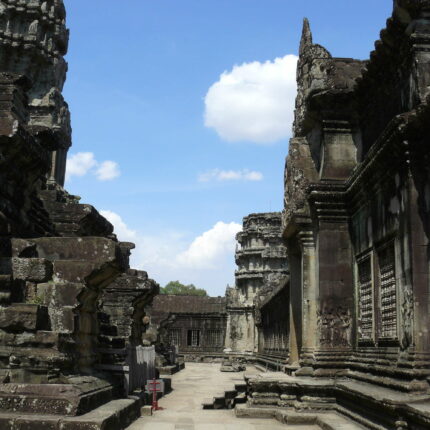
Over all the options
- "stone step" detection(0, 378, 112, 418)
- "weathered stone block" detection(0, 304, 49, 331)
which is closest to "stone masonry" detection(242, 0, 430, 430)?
"stone step" detection(0, 378, 112, 418)

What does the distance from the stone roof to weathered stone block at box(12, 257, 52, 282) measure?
45.7 m

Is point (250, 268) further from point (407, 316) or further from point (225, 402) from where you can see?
point (407, 316)

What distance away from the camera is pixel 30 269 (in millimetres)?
7867

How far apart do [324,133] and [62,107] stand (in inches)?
1198

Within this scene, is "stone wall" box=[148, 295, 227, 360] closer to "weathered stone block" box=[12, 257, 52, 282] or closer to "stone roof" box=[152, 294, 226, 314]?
"stone roof" box=[152, 294, 226, 314]

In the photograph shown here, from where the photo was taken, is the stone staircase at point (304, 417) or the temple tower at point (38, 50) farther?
the temple tower at point (38, 50)

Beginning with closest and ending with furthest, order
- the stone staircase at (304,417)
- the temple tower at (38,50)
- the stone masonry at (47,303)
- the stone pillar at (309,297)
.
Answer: the stone masonry at (47,303) → the stone staircase at (304,417) → the stone pillar at (309,297) → the temple tower at (38,50)

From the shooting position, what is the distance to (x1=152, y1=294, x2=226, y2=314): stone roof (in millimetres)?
53562

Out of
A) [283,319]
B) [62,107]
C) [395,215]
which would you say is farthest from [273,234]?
[395,215]

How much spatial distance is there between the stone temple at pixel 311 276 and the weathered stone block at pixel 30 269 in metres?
0.02

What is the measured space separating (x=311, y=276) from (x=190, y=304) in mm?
43732

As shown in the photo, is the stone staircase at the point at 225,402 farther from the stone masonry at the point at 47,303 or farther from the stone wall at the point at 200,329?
the stone wall at the point at 200,329

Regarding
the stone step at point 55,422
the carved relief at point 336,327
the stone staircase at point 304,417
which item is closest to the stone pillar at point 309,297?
the carved relief at point 336,327

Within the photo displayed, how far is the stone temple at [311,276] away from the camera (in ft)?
23.7
